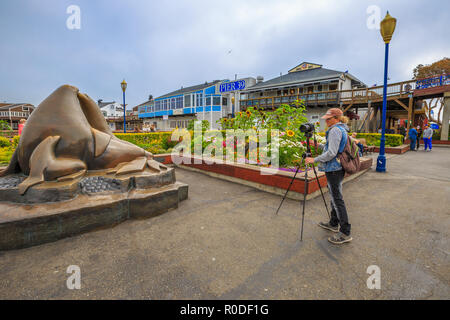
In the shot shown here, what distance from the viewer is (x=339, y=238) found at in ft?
10.0

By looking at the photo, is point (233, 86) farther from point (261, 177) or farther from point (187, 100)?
point (187, 100)

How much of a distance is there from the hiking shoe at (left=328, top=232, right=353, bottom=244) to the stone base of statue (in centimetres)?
268

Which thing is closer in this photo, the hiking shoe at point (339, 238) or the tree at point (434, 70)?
the hiking shoe at point (339, 238)

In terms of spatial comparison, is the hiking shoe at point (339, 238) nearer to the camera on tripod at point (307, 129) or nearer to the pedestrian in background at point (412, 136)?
the camera on tripod at point (307, 129)

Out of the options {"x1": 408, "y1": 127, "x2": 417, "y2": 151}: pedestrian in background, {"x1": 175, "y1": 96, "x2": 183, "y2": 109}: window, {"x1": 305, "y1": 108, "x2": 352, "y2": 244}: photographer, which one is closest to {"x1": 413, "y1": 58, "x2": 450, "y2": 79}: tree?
{"x1": 408, "y1": 127, "x2": 417, "y2": 151}: pedestrian in background

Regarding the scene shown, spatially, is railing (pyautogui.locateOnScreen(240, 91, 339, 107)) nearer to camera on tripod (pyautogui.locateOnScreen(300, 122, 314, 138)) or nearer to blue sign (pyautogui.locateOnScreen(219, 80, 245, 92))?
blue sign (pyautogui.locateOnScreen(219, 80, 245, 92))

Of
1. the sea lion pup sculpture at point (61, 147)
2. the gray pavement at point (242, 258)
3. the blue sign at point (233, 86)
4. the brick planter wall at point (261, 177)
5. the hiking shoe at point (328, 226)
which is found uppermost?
the blue sign at point (233, 86)

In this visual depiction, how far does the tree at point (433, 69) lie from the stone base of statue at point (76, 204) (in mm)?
37724

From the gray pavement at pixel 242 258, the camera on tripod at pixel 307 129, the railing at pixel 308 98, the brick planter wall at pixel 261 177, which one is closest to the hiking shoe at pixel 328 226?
the gray pavement at pixel 242 258

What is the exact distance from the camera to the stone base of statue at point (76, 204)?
9.08 ft

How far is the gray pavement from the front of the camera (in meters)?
2.15
